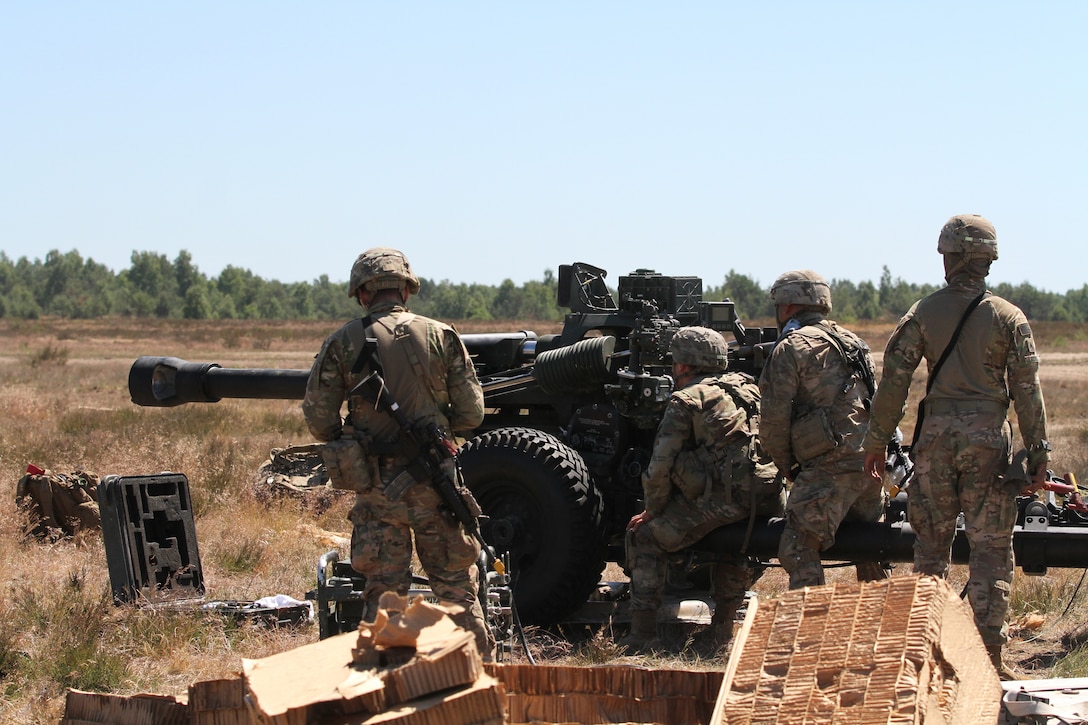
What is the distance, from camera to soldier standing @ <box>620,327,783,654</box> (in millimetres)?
6582

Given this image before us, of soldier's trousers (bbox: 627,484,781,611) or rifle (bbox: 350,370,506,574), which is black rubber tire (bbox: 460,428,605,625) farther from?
rifle (bbox: 350,370,506,574)

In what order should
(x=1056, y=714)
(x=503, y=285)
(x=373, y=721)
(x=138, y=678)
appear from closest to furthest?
(x=373, y=721), (x=1056, y=714), (x=138, y=678), (x=503, y=285)

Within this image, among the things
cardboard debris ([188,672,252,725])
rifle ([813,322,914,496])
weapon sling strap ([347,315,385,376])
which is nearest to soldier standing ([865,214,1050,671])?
rifle ([813,322,914,496])

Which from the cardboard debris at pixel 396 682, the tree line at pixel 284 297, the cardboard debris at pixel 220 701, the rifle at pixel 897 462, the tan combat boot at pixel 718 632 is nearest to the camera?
the cardboard debris at pixel 396 682

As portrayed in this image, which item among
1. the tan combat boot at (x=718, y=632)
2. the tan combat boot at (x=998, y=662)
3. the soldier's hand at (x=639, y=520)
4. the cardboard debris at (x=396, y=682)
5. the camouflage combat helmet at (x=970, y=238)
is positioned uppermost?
the camouflage combat helmet at (x=970, y=238)

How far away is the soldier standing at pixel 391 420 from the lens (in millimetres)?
5480

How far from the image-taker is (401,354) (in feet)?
18.0

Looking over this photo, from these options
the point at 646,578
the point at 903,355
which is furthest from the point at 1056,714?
the point at 646,578

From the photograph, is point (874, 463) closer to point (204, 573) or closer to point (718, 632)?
point (718, 632)

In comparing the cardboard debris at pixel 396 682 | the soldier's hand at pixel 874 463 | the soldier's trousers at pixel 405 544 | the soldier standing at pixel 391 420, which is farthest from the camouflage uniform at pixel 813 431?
the cardboard debris at pixel 396 682

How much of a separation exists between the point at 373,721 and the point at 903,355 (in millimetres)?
3723

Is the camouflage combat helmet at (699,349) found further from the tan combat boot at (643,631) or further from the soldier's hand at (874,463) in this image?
the tan combat boot at (643,631)

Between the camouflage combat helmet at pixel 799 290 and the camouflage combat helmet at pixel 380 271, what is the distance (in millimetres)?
1861

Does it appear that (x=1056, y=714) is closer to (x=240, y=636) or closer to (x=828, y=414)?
(x=828, y=414)
